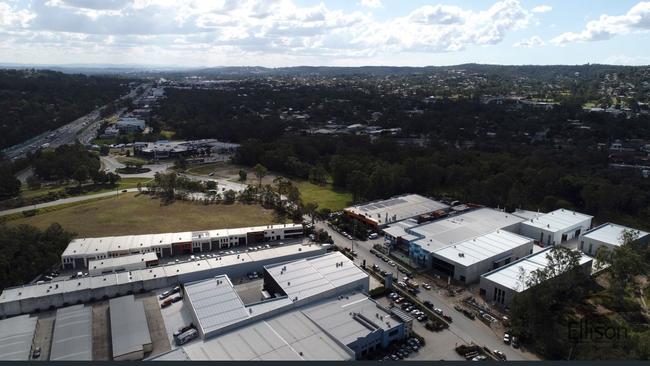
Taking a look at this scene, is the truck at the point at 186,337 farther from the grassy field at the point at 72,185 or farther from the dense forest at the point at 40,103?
the dense forest at the point at 40,103

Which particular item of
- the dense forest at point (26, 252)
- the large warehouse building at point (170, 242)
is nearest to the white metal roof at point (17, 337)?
the dense forest at point (26, 252)

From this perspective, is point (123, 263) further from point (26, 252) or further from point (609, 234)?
point (609, 234)

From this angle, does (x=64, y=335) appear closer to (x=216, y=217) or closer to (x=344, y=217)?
(x=216, y=217)

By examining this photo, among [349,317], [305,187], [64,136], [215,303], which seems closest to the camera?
[349,317]

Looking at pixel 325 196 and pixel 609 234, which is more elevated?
pixel 609 234

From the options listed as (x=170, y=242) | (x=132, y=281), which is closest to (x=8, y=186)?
(x=170, y=242)

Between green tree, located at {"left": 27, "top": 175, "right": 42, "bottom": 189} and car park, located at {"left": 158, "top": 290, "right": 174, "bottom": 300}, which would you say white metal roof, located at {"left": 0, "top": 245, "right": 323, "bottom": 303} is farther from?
green tree, located at {"left": 27, "top": 175, "right": 42, "bottom": 189}

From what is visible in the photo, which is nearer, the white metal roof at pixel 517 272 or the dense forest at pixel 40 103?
the white metal roof at pixel 517 272
